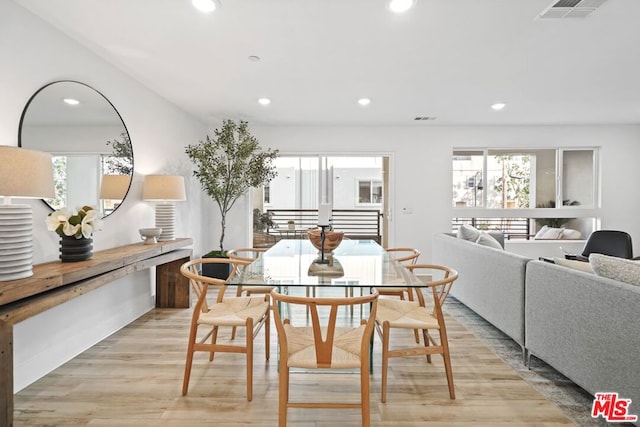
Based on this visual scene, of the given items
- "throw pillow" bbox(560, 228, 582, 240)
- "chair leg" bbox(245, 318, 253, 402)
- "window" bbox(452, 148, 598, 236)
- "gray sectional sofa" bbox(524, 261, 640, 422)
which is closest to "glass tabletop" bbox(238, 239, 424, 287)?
"chair leg" bbox(245, 318, 253, 402)

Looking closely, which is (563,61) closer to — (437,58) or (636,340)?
(437,58)

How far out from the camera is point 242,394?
84.7 inches

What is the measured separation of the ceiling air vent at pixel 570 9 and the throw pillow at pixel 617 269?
1.58m

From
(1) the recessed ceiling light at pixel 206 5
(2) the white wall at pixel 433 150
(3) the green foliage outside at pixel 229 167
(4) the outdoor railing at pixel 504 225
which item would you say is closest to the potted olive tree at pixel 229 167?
(3) the green foliage outside at pixel 229 167


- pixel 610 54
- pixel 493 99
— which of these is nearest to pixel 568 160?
pixel 493 99

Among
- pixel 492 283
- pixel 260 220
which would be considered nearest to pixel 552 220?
pixel 492 283

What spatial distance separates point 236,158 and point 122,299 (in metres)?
2.34

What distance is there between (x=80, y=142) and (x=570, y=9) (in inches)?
142

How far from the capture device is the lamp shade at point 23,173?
1.77m

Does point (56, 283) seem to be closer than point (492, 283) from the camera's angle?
Yes

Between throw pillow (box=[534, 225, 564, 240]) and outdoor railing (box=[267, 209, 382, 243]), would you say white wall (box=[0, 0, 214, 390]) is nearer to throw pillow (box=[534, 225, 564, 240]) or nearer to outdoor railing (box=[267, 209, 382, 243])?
outdoor railing (box=[267, 209, 382, 243])

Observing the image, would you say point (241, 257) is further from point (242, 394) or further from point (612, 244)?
point (612, 244)

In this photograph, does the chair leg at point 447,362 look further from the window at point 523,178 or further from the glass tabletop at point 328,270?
the window at point 523,178

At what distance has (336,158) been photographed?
586 centimetres
